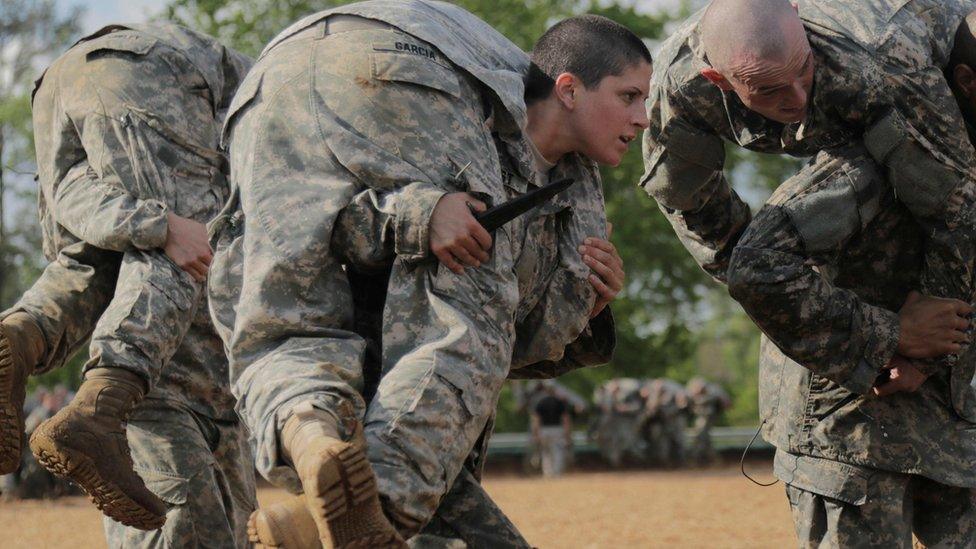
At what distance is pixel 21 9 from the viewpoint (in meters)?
40.8

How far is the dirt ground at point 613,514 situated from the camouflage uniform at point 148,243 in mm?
9159

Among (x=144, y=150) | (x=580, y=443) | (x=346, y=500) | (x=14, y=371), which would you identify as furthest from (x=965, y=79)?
(x=580, y=443)

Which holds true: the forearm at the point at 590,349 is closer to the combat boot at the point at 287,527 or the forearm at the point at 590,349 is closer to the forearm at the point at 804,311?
the forearm at the point at 804,311

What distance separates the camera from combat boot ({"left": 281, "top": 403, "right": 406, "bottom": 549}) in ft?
12.6

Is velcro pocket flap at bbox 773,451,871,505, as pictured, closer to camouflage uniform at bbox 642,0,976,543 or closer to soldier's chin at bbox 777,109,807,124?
camouflage uniform at bbox 642,0,976,543

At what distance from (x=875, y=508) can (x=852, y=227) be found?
1.06 meters

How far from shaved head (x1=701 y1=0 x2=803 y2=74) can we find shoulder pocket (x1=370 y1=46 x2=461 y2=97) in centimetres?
108

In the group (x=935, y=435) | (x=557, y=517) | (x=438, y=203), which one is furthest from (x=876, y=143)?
(x=557, y=517)

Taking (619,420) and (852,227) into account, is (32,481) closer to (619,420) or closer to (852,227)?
(619,420)

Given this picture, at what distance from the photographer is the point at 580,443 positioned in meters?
31.9

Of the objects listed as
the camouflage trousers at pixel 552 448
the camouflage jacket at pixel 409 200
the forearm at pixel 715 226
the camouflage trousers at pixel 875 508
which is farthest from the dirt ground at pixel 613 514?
the camouflage jacket at pixel 409 200

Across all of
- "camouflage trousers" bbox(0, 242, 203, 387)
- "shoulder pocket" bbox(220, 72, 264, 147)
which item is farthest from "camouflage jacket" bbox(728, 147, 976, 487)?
"camouflage trousers" bbox(0, 242, 203, 387)

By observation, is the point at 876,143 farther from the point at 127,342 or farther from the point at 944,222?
the point at 127,342

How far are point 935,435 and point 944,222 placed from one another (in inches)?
32.8
